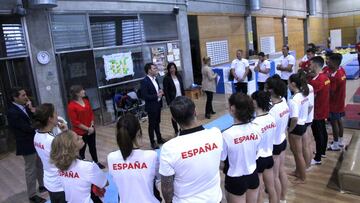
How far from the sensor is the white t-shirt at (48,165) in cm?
230

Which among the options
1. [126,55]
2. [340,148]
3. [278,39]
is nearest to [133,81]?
[126,55]

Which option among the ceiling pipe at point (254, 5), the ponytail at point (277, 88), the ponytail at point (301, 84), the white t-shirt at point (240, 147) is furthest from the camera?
the ceiling pipe at point (254, 5)

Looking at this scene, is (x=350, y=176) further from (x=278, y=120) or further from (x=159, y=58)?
(x=159, y=58)

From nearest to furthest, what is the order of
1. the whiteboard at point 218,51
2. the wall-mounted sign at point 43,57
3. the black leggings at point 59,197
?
the black leggings at point 59,197
the wall-mounted sign at point 43,57
the whiteboard at point 218,51

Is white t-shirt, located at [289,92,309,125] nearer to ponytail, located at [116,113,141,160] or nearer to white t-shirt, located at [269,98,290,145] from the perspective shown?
white t-shirt, located at [269,98,290,145]

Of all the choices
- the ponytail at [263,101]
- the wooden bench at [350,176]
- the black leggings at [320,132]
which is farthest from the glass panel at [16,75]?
the wooden bench at [350,176]

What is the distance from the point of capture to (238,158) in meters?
2.05

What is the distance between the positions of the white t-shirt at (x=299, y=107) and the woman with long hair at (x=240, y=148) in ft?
3.76

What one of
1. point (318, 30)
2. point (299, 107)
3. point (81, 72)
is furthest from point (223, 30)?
point (318, 30)

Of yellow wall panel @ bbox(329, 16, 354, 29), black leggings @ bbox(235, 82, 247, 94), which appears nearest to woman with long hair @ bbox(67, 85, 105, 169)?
black leggings @ bbox(235, 82, 247, 94)

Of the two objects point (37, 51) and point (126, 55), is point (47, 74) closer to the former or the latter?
point (37, 51)

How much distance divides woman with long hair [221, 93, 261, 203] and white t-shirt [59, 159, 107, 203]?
870mm

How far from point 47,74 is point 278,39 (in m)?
12.4

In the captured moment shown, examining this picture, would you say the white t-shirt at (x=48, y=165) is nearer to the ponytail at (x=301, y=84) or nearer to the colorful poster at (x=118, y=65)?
the ponytail at (x=301, y=84)
